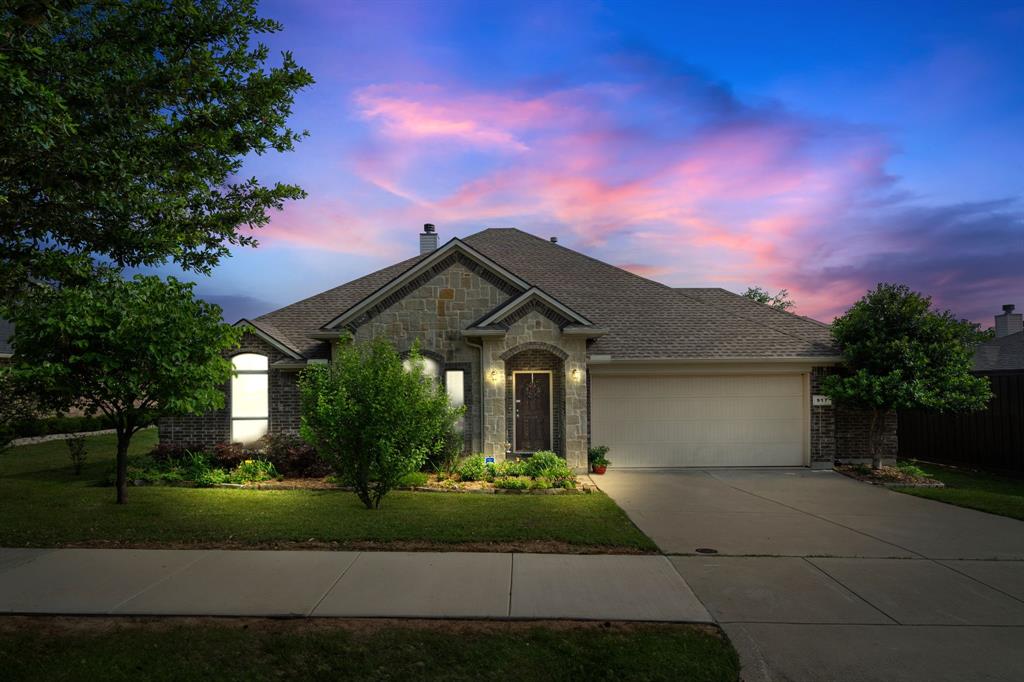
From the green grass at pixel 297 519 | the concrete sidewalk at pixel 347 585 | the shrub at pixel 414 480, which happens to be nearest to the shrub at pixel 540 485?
the green grass at pixel 297 519

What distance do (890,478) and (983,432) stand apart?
4.35 meters

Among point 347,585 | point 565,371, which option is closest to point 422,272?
point 565,371

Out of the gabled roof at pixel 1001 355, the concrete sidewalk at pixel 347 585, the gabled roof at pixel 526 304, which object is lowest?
the concrete sidewalk at pixel 347 585

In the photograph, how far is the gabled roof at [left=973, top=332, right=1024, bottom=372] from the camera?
2053 centimetres

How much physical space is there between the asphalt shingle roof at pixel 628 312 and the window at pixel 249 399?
1.14 metres

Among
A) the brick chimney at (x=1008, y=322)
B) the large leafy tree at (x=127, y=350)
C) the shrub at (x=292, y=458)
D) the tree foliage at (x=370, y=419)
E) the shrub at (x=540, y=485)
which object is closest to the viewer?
the large leafy tree at (x=127, y=350)

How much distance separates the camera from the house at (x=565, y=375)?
49.2 feet

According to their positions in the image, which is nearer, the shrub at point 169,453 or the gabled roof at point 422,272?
the shrub at point 169,453

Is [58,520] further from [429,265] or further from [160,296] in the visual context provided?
[429,265]

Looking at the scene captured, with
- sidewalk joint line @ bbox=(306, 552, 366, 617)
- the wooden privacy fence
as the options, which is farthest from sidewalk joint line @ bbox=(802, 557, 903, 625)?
the wooden privacy fence

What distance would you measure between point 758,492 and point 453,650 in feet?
30.2

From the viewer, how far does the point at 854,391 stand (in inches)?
569

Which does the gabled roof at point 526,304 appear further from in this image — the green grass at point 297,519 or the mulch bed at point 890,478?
the mulch bed at point 890,478

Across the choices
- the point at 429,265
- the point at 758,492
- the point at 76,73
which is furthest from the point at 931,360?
the point at 76,73
